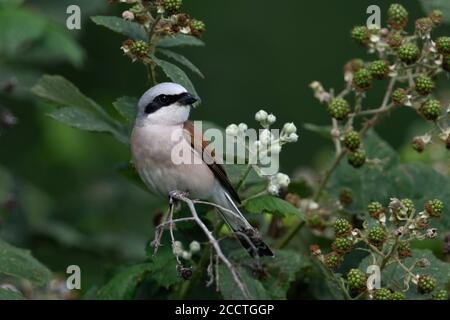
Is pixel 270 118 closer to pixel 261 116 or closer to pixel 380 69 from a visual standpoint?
pixel 261 116

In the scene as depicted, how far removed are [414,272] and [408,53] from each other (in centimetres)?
77

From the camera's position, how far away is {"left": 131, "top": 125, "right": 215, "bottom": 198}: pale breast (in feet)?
13.1

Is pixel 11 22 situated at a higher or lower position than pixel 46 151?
higher

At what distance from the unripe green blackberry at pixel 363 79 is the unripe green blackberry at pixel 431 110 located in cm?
→ 24

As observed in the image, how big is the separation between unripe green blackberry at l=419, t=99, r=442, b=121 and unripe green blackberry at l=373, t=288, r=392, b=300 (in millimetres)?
718

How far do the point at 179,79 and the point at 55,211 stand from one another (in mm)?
2034

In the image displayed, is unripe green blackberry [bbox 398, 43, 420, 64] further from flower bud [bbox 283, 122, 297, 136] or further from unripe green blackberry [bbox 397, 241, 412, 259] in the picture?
unripe green blackberry [bbox 397, 241, 412, 259]

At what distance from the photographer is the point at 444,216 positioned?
13.0 ft

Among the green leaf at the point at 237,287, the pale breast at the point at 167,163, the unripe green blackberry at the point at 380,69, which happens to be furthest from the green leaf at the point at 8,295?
the unripe green blackberry at the point at 380,69

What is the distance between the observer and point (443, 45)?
12.0 feet

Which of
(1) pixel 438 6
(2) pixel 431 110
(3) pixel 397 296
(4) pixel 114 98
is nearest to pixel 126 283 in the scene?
(3) pixel 397 296

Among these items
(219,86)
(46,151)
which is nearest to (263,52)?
(219,86)

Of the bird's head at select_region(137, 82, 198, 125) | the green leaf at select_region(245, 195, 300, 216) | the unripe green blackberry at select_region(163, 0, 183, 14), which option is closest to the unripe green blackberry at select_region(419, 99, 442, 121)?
the green leaf at select_region(245, 195, 300, 216)
